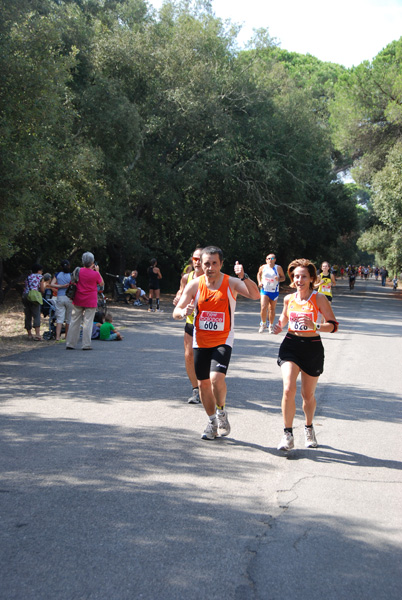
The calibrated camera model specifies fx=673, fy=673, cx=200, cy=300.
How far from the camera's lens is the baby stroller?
1475 centimetres

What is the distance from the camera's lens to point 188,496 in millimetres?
4680

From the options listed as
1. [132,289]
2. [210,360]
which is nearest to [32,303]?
[210,360]

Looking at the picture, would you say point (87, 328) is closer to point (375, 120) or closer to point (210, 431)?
point (210, 431)

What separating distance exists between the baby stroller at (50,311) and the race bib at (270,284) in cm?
495

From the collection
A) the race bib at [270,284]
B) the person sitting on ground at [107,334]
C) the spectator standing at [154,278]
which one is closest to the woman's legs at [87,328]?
the person sitting on ground at [107,334]

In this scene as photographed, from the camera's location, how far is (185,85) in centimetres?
2684

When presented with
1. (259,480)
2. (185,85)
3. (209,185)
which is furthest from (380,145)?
(259,480)

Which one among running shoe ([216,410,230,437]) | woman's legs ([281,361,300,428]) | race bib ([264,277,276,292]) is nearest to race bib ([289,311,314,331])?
A: woman's legs ([281,361,300,428])

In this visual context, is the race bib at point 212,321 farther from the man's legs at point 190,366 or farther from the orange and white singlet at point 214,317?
the man's legs at point 190,366

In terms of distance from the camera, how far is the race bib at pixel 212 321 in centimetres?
629

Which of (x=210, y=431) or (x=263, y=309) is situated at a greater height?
(x=263, y=309)

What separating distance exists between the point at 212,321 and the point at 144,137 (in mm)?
20839

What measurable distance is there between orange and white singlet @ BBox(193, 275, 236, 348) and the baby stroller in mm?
8984

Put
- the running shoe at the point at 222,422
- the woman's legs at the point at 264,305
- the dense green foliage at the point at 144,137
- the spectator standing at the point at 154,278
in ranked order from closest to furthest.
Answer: the running shoe at the point at 222,422
the dense green foliage at the point at 144,137
the woman's legs at the point at 264,305
the spectator standing at the point at 154,278
